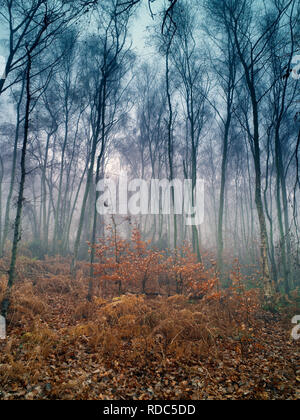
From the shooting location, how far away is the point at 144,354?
3.84 meters

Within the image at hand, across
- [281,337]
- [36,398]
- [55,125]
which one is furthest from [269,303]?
[55,125]

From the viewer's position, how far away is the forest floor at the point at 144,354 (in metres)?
3.04

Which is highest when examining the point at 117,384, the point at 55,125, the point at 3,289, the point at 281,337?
the point at 55,125

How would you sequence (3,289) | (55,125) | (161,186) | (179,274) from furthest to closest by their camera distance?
(161,186)
(55,125)
(179,274)
(3,289)

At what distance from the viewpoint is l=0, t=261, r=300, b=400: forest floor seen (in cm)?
304

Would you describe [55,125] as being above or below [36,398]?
above

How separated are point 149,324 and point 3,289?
390 centimetres

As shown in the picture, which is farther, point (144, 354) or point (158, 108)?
point (158, 108)

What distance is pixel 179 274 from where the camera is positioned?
24.3 ft

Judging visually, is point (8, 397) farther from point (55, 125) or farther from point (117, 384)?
point (55, 125)

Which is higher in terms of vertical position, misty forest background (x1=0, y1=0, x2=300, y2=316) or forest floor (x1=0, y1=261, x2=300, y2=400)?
misty forest background (x1=0, y1=0, x2=300, y2=316)

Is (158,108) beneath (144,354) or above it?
above

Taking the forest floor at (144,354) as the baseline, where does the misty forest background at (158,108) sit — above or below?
above

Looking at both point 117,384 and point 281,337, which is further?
point 281,337
